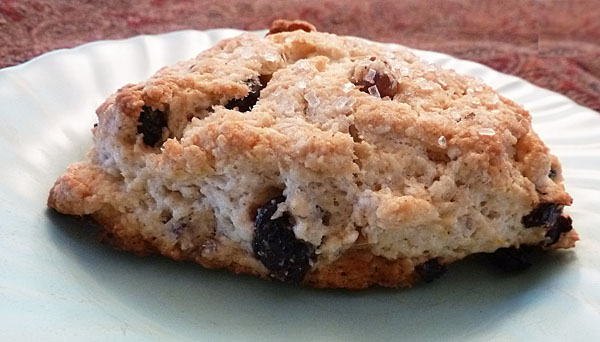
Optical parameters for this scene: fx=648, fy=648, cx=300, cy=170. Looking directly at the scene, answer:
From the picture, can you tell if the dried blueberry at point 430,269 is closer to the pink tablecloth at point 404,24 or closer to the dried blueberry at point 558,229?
the dried blueberry at point 558,229

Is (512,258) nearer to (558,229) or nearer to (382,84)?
(558,229)

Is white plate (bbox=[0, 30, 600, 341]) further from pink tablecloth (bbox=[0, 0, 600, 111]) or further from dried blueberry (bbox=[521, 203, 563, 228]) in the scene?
pink tablecloth (bbox=[0, 0, 600, 111])

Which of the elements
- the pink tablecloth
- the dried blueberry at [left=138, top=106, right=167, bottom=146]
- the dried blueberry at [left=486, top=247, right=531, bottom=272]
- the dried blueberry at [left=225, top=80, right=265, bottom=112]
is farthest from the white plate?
the pink tablecloth

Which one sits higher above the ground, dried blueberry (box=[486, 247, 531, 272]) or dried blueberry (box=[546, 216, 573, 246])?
dried blueberry (box=[546, 216, 573, 246])

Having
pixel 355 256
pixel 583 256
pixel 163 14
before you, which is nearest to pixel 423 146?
pixel 355 256

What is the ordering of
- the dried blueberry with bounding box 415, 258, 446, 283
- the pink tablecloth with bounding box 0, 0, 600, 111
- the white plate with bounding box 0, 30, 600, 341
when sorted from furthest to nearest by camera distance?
the pink tablecloth with bounding box 0, 0, 600, 111 → the dried blueberry with bounding box 415, 258, 446, 283 → the white plate with bounding box 0, 30, 600, 341

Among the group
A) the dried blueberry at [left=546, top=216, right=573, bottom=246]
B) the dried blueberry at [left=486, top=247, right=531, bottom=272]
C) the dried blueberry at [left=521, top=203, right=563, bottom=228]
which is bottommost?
the dried blueberry at [left=486, top=247, right=531, bottom=272]

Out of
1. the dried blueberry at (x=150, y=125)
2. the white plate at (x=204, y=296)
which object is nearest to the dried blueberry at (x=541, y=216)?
the white plate at (x=204, y=296)
